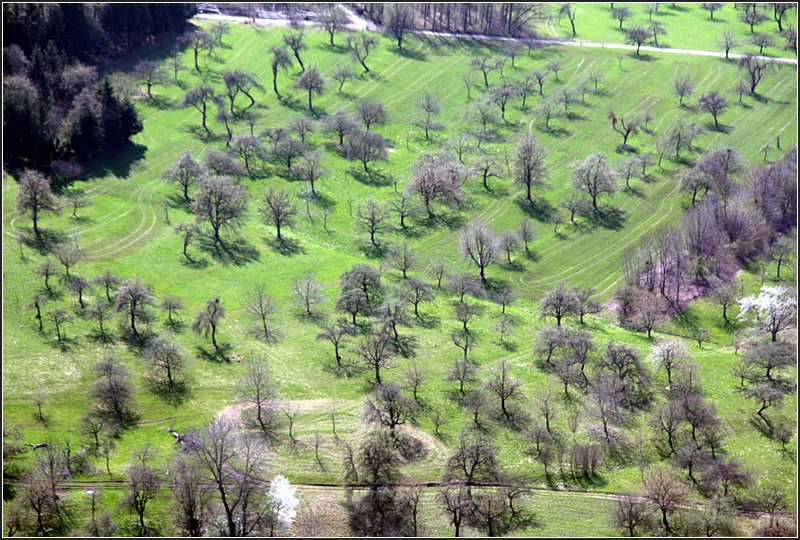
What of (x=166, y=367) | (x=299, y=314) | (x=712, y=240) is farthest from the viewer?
(x=712, y=240)

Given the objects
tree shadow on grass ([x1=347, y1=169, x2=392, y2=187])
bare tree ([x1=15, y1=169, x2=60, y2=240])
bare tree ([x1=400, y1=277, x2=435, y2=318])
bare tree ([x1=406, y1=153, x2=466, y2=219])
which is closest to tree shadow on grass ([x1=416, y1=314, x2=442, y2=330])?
bare tree ([x1=400, y1=277, x2=435, y2=318])

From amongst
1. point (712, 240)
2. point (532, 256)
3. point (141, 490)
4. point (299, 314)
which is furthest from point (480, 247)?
point (141, 490)

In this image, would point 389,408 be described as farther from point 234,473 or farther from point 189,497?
point 189,497

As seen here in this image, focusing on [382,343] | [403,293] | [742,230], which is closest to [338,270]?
[403,293]

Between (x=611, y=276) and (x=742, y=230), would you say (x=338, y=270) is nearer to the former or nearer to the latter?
(x=611, y=276)

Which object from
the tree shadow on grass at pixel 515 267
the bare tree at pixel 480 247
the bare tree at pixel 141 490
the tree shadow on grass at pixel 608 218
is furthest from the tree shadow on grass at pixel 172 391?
the tree shadow on grass at pixel 608 218

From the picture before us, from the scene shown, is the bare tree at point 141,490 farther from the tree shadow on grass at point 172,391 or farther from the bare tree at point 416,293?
the bare tree at point 416,293

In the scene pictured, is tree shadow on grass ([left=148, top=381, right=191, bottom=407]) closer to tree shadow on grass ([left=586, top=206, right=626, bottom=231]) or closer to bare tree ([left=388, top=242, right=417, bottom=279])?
bare tree ([left=388, top=242, right=417, bottom=279])
